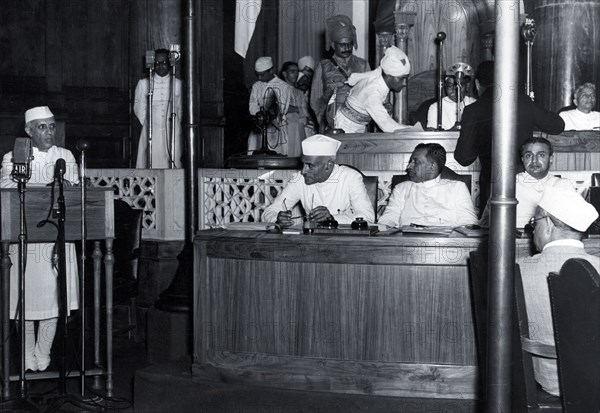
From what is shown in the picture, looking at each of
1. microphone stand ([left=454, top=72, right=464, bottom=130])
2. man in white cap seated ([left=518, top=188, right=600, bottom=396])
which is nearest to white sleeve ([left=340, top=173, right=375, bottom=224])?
microphone stand ([left=454, top=72, right=464, bottom=130])

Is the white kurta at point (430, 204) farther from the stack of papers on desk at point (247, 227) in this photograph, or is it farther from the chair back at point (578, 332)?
the chair back at point (578, 332)

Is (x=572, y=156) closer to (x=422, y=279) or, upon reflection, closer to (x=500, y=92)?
(x=422, y=279)

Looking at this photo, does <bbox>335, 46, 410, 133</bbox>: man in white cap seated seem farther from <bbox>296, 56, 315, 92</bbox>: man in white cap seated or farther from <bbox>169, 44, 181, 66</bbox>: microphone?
<bbox>296, 56, 315, 92</bbox>: man in white cap seated

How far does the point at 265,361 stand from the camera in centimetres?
482

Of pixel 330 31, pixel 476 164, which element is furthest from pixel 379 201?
pixel 330 31

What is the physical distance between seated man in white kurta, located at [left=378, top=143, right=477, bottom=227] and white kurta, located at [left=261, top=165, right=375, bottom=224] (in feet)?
0.76

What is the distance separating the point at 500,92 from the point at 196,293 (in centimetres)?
236

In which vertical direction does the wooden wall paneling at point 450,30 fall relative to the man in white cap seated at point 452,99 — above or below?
above

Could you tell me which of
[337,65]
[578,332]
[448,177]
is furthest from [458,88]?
[578,332]

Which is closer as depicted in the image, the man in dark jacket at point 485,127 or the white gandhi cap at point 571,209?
the white gandhi cap at point 571,209

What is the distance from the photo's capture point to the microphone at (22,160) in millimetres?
4980

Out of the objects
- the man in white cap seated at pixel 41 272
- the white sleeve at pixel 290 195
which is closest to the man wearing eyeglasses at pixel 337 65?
the white sleeve at pixel 290 195

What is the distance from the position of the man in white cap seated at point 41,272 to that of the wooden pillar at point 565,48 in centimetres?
556

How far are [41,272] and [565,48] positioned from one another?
614 centimetres
